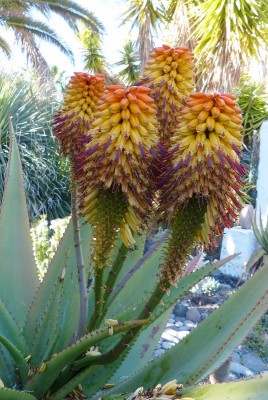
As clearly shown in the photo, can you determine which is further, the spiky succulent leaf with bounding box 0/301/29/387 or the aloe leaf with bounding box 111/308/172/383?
the aloe leaf with bounding box 111/308/172/383

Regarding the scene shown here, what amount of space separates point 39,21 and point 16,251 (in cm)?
1222

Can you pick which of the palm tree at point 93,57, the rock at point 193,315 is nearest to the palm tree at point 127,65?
the palm tree at point 93,57

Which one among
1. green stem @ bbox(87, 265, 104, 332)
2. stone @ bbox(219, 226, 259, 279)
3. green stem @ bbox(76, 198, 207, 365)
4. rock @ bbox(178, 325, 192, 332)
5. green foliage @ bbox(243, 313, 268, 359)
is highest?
green stem @ bbox(76, 198, 207, 365)

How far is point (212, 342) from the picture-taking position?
4.63 feet

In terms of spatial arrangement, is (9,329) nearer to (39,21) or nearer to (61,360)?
(61,360)

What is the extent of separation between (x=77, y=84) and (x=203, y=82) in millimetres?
8767

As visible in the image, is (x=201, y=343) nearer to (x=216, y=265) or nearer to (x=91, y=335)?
(x=216, y=265)

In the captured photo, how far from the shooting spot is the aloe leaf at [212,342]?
134cm

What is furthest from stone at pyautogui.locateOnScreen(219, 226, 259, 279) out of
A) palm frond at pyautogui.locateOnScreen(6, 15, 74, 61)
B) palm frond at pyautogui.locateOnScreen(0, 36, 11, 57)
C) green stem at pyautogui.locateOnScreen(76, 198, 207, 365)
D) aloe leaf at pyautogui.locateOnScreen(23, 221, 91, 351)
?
palm frond at pyautogui.locateOnScreen(0, 36, 11, 57)

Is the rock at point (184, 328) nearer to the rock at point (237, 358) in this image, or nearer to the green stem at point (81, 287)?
the rock at point (237, 358)

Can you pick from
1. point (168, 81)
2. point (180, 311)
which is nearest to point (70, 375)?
point (168, 81)

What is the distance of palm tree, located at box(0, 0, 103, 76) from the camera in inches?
454

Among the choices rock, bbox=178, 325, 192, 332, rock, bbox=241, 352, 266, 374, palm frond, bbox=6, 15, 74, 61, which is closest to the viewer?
rock, bbox=241, 352, 266, 374

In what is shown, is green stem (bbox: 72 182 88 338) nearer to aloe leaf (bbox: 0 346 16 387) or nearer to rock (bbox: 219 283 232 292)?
aloe leaf (bbox: 0 346 16 387)
